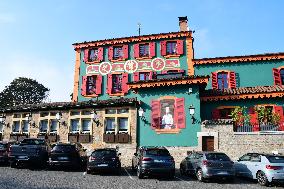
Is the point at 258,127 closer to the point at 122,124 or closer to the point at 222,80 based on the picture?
the point at 222,80

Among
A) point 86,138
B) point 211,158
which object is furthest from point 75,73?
point 211,158

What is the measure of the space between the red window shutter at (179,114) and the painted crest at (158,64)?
7246 mm

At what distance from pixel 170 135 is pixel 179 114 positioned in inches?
64.5

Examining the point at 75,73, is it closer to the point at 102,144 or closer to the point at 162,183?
the point at 102,144

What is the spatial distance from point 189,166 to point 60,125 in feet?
41.6

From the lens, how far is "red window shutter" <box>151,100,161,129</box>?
831 inches

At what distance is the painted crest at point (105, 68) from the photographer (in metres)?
28.9

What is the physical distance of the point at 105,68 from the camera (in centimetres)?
2908

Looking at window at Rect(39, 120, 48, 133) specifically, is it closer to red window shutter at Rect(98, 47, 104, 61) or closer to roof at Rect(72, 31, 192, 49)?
red window shutter at Rect(98, 47, 104, 61)

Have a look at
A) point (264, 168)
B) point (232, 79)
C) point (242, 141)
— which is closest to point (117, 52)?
point (232, 79)

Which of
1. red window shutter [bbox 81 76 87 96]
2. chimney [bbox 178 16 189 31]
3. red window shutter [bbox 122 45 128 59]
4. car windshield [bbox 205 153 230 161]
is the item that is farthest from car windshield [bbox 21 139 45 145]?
chimney [bbox 178 16 189 31]

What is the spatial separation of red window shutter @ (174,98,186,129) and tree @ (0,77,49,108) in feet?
188

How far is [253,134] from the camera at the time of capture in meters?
18.8

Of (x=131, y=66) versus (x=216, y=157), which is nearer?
(x=216, y=157)
